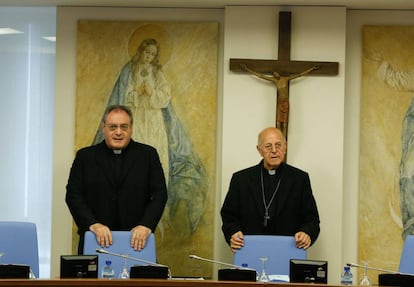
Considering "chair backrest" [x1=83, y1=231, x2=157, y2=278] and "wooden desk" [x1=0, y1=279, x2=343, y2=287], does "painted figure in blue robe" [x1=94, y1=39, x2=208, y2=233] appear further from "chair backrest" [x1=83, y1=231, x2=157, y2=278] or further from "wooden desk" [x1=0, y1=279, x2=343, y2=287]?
"wooden desk" [x1=0, y1=279, x2=343, y2=287]

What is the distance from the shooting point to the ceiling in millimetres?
7570

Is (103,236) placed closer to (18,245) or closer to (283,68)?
(18,245)

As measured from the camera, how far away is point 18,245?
6.44 metres

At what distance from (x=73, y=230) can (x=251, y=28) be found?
2.19m

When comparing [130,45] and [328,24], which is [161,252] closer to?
[130,45]

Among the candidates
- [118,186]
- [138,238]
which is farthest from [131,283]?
[118,186]

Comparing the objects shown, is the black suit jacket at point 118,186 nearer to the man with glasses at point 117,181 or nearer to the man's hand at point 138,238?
the man with glasses at point 117,181

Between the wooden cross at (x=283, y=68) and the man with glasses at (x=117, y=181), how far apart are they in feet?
3.70

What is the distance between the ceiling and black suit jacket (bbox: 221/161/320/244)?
4.58ft

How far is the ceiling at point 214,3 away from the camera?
7.57 meters

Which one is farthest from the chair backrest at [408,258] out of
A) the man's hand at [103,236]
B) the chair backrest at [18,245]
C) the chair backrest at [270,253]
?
the chair backrest at [18,245]

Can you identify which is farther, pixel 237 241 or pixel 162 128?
pixel 162 128

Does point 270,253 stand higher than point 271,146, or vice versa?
point 271,146

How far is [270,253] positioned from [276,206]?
0.67 meters
